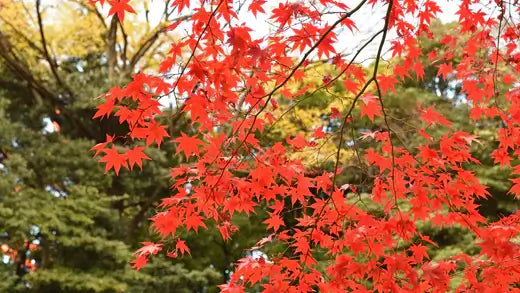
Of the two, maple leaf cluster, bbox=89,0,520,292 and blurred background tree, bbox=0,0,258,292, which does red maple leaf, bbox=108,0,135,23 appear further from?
blurred background tree, bbox=0,0,258,292

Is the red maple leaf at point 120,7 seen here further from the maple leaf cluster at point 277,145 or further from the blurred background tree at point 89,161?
the blurred background tree at point 89,161

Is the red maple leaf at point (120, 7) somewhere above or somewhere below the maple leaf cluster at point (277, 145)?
above

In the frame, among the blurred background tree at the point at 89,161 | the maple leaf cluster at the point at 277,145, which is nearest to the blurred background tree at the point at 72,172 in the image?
the blurred background tree at the point at 89,161

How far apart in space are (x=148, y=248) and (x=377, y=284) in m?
1.24

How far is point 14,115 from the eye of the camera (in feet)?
26.6

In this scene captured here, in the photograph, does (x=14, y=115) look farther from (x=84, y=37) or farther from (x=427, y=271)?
(x=427, y=271)

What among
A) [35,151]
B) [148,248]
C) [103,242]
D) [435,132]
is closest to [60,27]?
[35,151]

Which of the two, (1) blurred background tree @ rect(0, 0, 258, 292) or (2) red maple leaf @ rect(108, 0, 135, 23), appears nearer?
(2) red maple leaf @ rect(108, 0, 135, 23)

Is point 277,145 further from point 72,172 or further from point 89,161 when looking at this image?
point 72,172

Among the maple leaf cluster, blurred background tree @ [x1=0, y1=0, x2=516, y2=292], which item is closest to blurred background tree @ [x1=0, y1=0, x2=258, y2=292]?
blurred background tree @ [x1=0, y1=0, x2=516, y2=292]

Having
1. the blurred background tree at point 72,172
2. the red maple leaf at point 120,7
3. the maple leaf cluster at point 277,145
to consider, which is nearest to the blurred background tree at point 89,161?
the blurred background tree at point 72,172

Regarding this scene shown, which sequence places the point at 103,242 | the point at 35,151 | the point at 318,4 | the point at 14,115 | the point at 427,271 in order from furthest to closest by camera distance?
the point at 14,115, the point at 35,151, the point at 103,242, the point at 318,4, the point at 427,271

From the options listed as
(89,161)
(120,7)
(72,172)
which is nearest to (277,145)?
(120,7)

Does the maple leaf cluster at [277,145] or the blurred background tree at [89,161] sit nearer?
the maple leaf cluster at [277,145]
